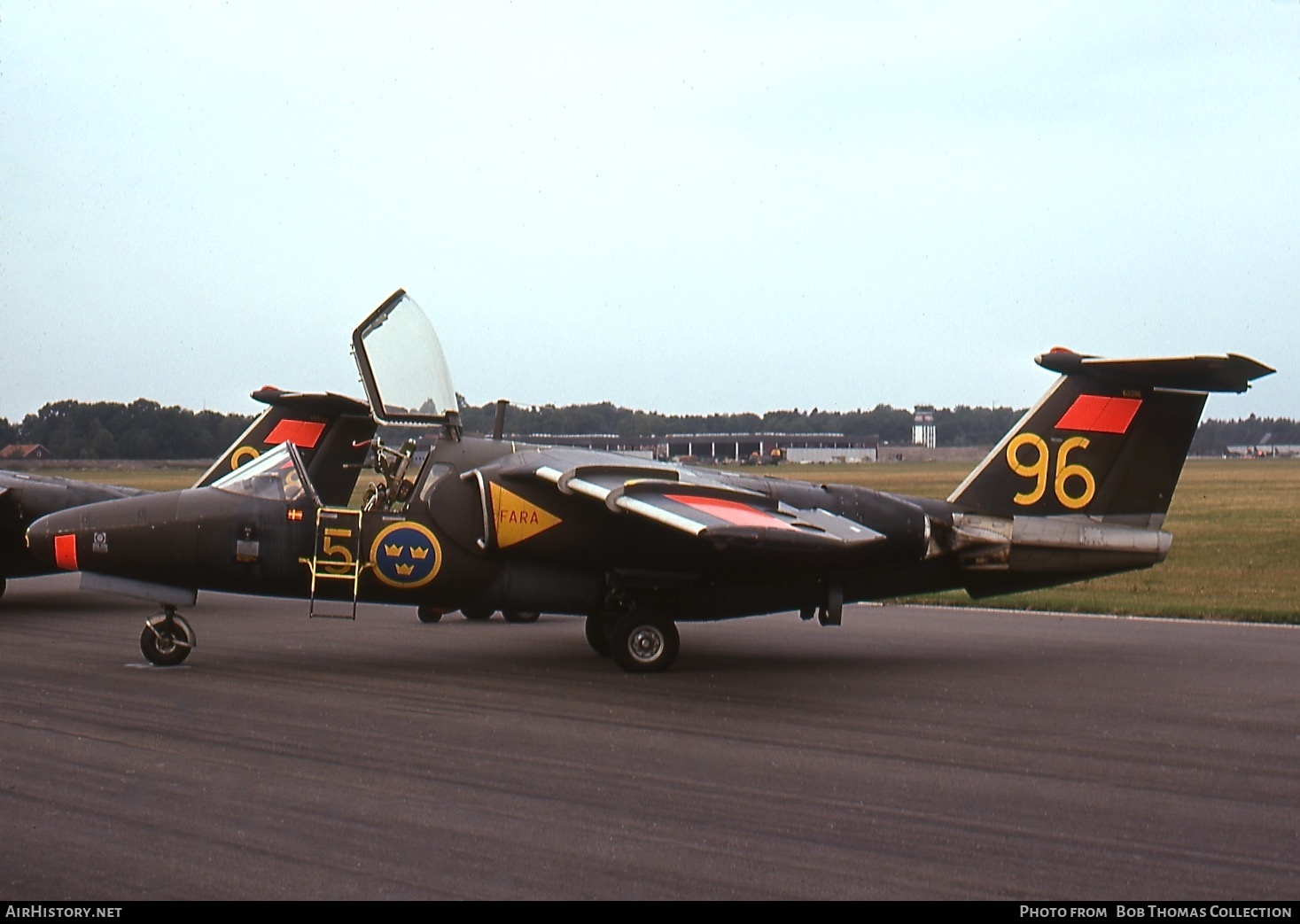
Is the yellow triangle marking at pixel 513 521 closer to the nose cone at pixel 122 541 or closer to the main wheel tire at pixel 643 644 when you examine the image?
the main wheel tire at pixel 643 644

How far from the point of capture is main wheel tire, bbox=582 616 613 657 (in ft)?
46.1

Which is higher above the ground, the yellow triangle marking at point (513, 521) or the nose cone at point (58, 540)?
the yellow triangle marking at point (513, 521)

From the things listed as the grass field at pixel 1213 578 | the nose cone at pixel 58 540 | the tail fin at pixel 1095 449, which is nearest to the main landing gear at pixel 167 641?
the nose cone at pixel 58 540

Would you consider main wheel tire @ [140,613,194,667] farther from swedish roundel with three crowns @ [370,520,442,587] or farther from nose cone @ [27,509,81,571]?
swedish roundel with three crowns @ [370,520,442,587]

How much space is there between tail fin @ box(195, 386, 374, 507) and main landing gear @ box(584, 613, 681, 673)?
5.49 metres

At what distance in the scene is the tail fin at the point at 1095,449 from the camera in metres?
14.3

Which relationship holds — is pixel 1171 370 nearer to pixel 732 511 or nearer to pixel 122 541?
pixel 732 511

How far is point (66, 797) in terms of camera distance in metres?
7.73

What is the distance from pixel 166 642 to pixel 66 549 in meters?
1.34

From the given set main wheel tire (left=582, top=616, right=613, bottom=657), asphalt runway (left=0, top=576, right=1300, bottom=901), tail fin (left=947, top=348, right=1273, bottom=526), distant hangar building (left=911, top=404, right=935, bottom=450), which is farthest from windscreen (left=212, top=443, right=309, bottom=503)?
distant hangar building (left=911, top=404, right=935, bottom=450)

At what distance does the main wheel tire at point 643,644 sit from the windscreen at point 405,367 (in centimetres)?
290

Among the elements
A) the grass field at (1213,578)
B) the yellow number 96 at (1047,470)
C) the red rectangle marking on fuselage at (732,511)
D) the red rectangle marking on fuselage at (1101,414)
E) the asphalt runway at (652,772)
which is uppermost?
the red rectangle marking on fuselage at (1101,414)

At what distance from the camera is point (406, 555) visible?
42.4 feet

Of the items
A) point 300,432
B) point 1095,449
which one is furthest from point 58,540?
point 1095,449
